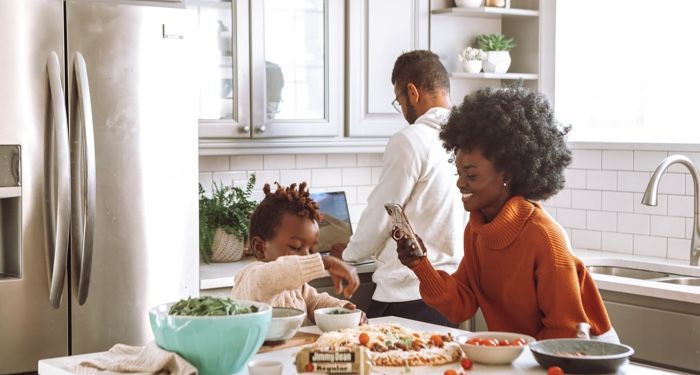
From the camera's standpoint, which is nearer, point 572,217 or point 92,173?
point 92,173

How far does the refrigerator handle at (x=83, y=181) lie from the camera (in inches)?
119

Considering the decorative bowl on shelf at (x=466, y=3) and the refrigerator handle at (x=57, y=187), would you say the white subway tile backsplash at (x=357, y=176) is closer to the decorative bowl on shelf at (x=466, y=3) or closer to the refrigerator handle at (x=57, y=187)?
the decorative bowl on shelf at (x=466, y=3)

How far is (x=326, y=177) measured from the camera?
479 cm

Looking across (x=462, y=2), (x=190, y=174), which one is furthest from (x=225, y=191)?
(x=462, y=2)

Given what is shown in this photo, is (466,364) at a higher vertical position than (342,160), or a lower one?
lower

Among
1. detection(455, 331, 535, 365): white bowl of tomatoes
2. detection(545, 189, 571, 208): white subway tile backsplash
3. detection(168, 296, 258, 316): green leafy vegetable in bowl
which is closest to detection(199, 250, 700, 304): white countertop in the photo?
detection(545, 189, 571, 208): white subway tile backsplash

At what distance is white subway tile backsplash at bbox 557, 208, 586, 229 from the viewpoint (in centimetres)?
471

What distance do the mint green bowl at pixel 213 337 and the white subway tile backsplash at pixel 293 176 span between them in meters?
2.64

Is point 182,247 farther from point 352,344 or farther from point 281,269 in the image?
point 352,344

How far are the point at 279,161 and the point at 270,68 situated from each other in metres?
0.60

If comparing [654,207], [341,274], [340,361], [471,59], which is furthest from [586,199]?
[340,361]

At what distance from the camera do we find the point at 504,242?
2484mm

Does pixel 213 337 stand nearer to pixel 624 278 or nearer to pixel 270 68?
pixel 624 278

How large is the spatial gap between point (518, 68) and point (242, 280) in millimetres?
2886
